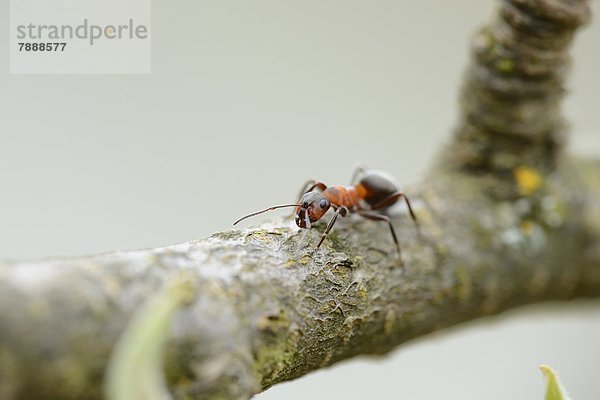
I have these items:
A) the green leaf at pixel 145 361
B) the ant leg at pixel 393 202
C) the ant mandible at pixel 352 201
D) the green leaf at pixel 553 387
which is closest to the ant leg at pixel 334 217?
the ant mandible at pixel 352 201

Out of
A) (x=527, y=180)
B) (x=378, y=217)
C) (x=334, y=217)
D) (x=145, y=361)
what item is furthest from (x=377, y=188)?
(x=145, y=361)

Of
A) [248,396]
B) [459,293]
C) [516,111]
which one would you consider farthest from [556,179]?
[248,396]

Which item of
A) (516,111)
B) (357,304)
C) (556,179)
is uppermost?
(516,111)

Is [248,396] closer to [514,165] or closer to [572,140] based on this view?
[514,165]

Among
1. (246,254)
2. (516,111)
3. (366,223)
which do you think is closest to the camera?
(246,254)

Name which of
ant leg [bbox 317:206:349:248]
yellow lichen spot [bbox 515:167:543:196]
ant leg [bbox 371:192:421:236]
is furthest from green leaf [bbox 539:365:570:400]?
yellow lichen spot [bbox 515:167:543:196]

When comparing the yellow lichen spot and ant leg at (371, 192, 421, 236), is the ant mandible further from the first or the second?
the yellow lichen spot
